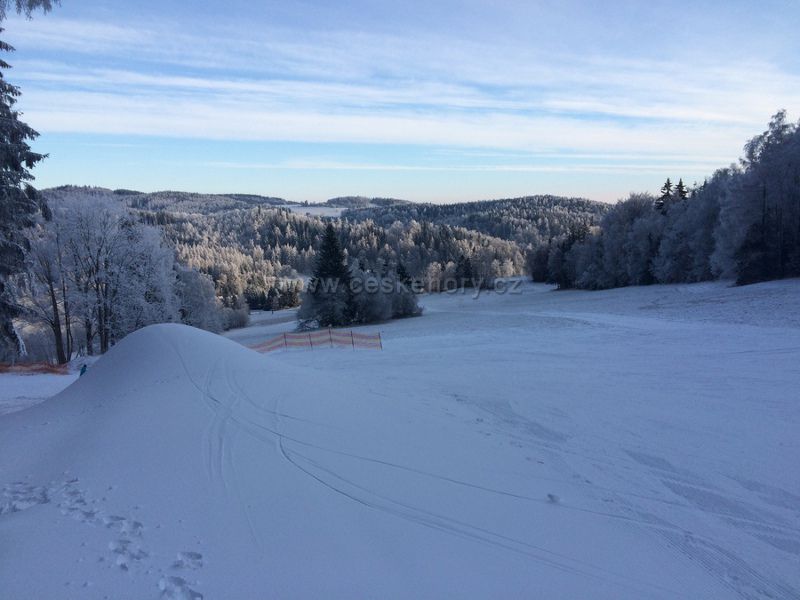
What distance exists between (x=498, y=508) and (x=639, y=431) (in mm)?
3875

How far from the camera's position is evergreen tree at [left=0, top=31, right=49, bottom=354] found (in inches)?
522

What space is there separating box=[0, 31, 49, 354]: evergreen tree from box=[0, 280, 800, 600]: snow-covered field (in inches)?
312

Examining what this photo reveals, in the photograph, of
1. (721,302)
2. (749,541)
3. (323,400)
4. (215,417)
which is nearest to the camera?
(749,541)

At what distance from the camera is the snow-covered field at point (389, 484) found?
3895 millimetres

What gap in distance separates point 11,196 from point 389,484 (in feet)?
51.3

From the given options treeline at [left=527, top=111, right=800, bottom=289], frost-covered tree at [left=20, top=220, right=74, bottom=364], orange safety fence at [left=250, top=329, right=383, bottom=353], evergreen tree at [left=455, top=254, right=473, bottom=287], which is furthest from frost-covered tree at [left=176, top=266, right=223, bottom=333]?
evergreen tree at [left=455, top=254, right=473, bottom=287]

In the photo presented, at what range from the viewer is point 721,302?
24.6 metres

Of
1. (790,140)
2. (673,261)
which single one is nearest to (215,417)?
(790,140)

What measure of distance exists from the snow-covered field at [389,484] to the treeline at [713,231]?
89.6ft

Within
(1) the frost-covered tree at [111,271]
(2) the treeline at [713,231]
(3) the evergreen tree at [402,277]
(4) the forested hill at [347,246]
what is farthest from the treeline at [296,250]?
(1) the frost-covered tree at [111,271]

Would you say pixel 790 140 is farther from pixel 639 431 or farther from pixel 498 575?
pixel 498 575

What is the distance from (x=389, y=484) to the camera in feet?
18.3

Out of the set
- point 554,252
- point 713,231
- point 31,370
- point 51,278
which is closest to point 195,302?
point 51,278

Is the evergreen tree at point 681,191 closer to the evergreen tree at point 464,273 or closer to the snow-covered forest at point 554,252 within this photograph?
the snow-covered forest at point 554,252
